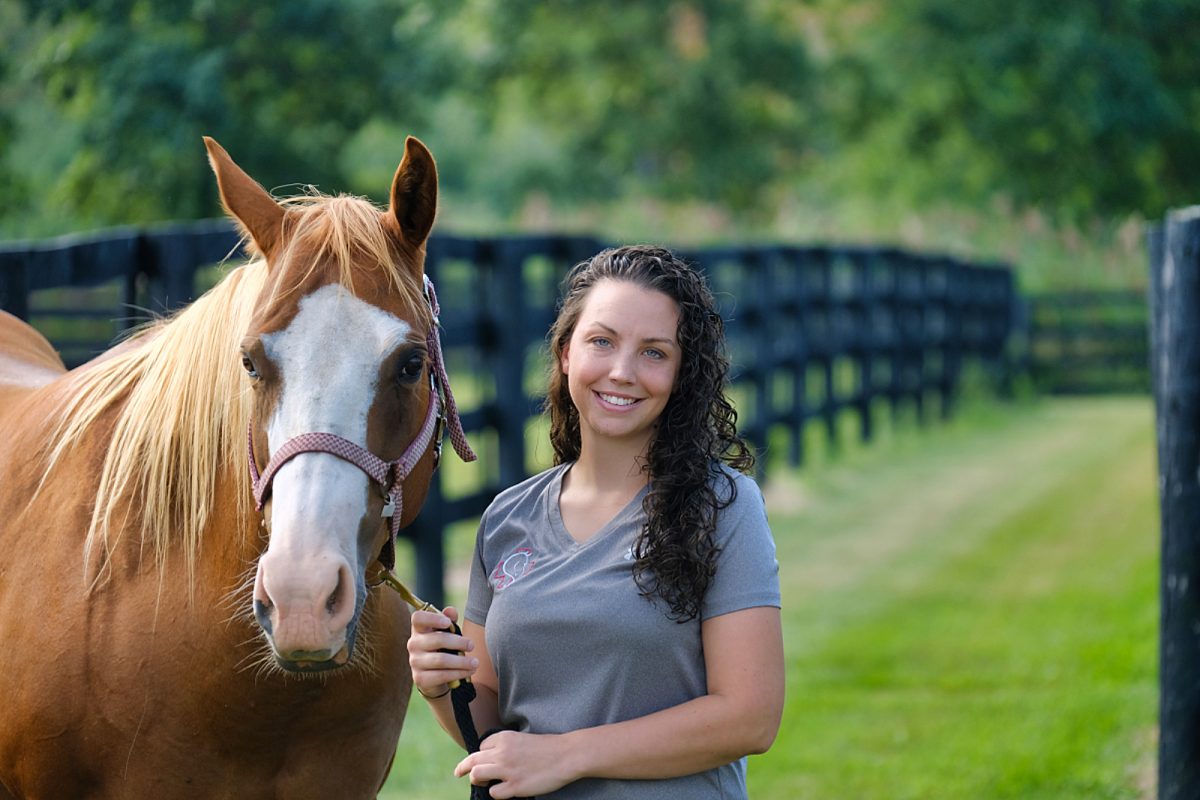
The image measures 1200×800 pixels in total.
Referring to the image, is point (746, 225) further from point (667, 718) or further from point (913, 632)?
point (667, 718)

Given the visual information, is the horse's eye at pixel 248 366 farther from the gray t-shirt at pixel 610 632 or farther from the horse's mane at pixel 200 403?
the gray t-shirt at pixel 610 632

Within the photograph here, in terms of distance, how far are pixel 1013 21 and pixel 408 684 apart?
14424mm

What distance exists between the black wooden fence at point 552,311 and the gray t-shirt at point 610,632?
Result: 0.39 meters

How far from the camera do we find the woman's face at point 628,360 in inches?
77.8

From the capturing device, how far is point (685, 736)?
1.84m

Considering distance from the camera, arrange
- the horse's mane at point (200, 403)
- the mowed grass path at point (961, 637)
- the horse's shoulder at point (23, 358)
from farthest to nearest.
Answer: the mowed grass path at point (961, 637) → the horse's shoulder at point (23, 358) → the horse's mane at point (200, 403)

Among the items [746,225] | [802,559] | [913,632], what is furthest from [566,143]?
[913,632]

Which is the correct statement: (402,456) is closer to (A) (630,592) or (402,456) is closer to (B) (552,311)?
(A) (630,592)

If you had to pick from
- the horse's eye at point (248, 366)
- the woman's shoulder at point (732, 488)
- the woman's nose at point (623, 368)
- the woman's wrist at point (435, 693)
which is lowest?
the woman's wrist at point (435, 693)

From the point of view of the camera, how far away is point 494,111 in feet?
70.3

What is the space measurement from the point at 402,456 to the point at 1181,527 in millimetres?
2083

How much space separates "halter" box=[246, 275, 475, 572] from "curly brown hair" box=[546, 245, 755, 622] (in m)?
0.19

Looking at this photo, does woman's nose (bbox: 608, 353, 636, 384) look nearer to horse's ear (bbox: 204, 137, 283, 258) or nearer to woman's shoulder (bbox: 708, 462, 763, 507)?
woman's shoulder (bbox: 708, 462, 763, 507)

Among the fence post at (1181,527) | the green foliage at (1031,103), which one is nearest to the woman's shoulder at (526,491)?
the fence post at (1181,527)
